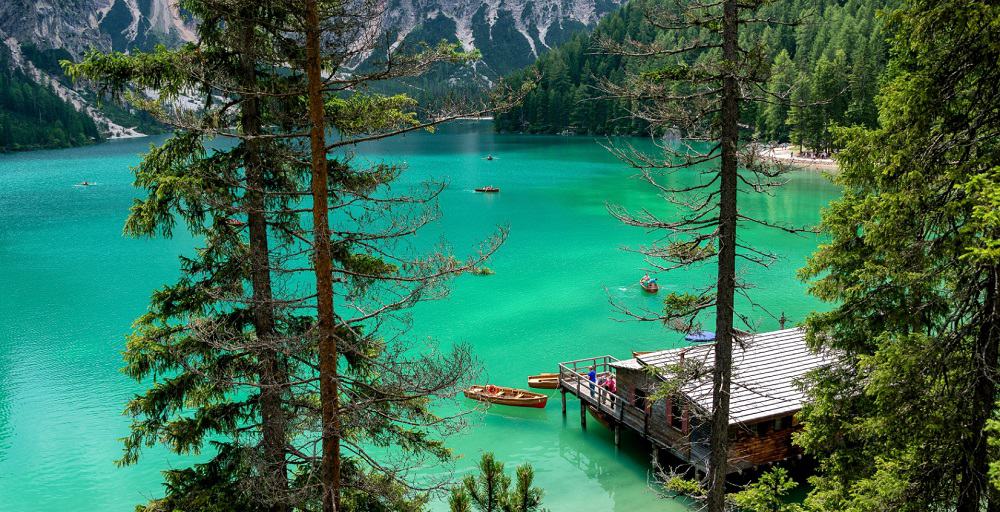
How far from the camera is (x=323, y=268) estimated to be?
25.6 ft

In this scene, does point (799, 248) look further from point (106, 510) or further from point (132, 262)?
point (132, 262)

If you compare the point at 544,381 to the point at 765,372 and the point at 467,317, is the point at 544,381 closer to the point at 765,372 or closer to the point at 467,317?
the point at 765,372

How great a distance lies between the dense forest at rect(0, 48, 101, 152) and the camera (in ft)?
458

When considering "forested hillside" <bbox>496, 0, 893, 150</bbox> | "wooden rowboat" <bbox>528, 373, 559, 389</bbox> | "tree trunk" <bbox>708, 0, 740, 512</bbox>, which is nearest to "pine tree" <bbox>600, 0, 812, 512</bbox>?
"tree trunk" <bbox>708, 0, 740, 512</bbox>

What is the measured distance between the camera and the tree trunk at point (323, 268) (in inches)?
300

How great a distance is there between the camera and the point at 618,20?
569 feet

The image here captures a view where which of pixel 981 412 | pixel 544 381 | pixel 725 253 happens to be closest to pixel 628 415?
pixel 544 381

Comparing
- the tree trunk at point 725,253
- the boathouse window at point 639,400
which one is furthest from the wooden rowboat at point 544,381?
the tree trunk at point 725,253

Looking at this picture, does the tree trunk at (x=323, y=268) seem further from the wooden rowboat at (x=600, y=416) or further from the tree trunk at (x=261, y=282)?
the wooden rowboat at (x=600, y=416)

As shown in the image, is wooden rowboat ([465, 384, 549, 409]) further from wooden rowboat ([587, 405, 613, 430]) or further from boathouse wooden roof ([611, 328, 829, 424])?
boathouse wooden roof ([611, 328, 829, 424])

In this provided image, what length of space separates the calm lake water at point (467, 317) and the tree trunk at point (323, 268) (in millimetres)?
1995

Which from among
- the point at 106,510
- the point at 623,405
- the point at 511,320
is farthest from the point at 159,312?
the point at 511,320

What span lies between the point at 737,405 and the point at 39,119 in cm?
17980

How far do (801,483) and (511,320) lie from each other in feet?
57.0
